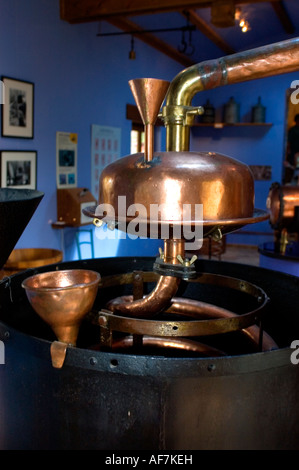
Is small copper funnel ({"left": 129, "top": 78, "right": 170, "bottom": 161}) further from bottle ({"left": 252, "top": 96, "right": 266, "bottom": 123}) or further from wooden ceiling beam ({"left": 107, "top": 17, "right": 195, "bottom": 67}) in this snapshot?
bottle ({"left": 252, "top": 96, "right": 266, "bottom": 123})

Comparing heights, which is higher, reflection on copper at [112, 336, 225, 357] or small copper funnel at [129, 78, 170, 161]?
small copper funnel at [129, 78, 170, 161]

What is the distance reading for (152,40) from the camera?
6.25m

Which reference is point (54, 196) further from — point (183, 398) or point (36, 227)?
point (183, 398)

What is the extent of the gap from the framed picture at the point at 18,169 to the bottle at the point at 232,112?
4803 millimetres

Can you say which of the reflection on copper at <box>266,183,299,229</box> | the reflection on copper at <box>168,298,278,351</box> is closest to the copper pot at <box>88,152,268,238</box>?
the reflection on copper at <box>168,298,278,351</box>

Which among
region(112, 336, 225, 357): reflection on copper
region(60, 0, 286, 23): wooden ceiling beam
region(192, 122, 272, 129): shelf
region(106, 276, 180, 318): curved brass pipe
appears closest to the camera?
region(106, 276, 180, 318): curved brass pipe

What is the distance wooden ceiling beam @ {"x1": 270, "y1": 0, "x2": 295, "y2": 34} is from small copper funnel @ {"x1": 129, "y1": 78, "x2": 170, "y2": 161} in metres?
5.18

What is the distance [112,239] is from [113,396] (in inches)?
187

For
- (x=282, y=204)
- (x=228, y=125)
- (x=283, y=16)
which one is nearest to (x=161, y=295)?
(x=282, y=204)

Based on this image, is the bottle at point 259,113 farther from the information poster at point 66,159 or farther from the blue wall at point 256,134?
the information poster at point 66,159

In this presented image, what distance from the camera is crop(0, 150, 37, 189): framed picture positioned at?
3.73 metres

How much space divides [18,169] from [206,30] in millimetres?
3528

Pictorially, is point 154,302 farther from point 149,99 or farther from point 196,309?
point 149,99

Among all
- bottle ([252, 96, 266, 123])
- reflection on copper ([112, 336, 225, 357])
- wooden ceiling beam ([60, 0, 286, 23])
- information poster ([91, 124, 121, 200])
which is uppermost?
wooden ceiling beam ([60, 0, 286, 23])
